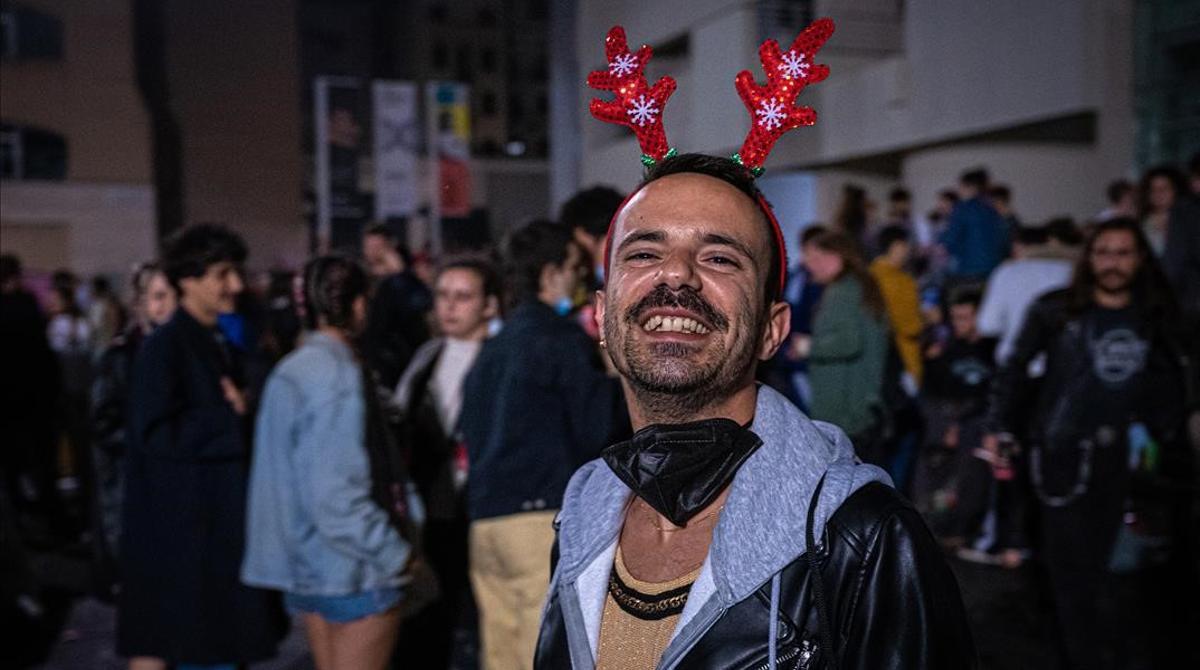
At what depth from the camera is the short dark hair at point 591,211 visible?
13.6 feet

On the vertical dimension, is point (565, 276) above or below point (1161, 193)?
below

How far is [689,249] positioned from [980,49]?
40.8 ft

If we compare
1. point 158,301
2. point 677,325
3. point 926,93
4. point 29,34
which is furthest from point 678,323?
point 29,34

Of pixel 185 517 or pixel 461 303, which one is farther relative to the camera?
pixel 461 303

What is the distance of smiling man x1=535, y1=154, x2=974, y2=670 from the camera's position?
1387mm

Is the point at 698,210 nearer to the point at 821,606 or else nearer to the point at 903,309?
the point at 821,606

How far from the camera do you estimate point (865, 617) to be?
1.37 metres

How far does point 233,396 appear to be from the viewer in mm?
3982

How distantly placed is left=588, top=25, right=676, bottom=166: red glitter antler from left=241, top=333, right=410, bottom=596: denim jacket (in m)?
2.00

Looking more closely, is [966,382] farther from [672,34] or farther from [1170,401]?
[672,34]

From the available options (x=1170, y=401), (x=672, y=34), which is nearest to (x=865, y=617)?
(x=1170, y=401)

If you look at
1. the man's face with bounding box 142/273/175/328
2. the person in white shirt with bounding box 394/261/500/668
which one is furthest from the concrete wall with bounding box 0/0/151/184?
the person in white shirt with bounding box 394/261/500/668

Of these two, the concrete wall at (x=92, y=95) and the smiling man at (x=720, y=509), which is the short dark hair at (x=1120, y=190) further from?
the concrete wall at (x=92, y=95)

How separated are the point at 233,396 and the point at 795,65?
292 cm
